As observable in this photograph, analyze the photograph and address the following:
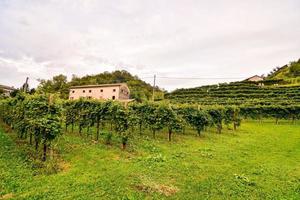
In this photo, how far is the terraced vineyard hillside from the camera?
46.7m

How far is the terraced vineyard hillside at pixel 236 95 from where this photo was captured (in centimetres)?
4672

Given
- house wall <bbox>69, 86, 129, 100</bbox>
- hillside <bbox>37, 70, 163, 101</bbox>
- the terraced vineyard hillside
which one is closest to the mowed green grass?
the terraced vineyard hillside

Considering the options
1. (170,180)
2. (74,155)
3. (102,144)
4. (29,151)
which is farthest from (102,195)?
(102,144)

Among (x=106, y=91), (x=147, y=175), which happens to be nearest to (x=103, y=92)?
(x=106, y=91)

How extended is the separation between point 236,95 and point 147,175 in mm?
48775

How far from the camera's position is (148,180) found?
28.7 feet

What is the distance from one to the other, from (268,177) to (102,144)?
27.7ft

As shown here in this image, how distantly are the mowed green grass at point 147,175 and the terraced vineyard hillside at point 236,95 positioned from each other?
34.4m

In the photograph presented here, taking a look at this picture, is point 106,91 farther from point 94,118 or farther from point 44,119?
point 44,119

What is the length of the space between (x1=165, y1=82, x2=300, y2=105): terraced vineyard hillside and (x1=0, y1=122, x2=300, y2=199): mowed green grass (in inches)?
1353

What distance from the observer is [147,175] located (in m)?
9.31

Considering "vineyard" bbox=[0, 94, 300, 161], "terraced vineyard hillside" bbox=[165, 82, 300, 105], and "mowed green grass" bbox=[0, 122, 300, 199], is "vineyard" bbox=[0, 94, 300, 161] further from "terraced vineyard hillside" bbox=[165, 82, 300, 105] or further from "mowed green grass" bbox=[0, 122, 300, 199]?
"terraced vineyard hillside" bbox=[165, 82, 300, 105]

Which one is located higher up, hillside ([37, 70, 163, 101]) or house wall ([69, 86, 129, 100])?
hillside ([37, 70, 163, 101])

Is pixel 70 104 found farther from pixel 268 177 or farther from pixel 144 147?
pixel 268 177
